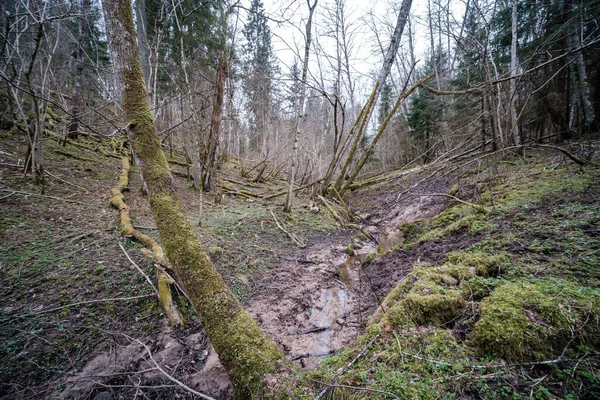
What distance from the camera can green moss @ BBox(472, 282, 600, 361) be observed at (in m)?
1.43

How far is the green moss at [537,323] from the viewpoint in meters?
1.43

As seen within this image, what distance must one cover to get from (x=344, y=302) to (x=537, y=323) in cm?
237

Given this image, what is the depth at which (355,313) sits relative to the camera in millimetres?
3195

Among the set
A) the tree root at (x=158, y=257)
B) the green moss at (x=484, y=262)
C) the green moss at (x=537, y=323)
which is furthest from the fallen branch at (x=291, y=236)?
the green moss at (x=537, y=323)

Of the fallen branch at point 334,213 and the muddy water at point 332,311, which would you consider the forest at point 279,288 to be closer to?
the muddy water at point 332,311

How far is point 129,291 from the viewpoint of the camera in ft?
10.4


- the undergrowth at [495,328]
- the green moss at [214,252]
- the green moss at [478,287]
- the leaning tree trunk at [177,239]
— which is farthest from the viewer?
the green moss at [214,252]

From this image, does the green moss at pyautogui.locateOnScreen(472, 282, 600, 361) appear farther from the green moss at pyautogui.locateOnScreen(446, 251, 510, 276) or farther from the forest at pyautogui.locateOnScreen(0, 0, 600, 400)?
the green moss at pyautogui.locateOnScreen(446, 251, 510, 276)

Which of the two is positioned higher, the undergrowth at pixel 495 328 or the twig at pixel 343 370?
the undergrowth at pixel 495 328

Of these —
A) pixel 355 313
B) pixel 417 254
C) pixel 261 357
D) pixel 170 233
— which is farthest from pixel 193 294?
pixel 417 254

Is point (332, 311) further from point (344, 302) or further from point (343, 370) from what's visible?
point (343, 370)

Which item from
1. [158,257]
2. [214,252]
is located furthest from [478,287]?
[158,257]

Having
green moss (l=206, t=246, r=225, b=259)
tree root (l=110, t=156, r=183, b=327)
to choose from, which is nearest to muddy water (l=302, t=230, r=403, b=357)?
tree root (l=110, t=156, r=183, b=327)

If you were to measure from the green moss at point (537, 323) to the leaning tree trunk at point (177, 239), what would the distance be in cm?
160
